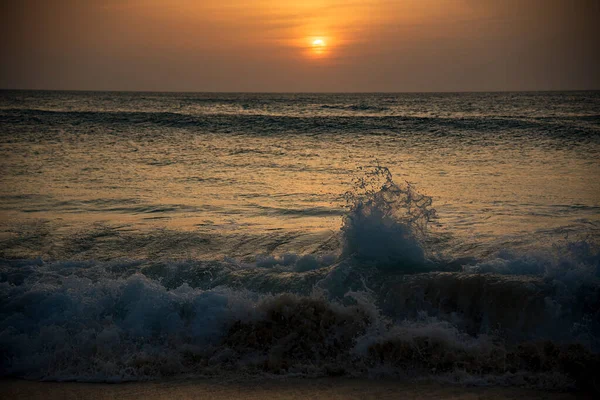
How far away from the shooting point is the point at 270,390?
4.43 m

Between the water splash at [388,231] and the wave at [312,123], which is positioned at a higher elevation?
the wave at [312,123]

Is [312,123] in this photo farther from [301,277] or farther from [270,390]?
[270,390]

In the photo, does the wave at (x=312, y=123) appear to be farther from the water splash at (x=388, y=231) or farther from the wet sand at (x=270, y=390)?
the wet sand at (x=270, y=390)

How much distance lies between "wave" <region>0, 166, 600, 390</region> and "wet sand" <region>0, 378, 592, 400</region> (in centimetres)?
14

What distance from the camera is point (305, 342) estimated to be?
5.16m

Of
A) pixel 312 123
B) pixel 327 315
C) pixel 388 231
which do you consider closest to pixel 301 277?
pixel 327 315

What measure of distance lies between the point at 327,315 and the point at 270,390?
1177 mm

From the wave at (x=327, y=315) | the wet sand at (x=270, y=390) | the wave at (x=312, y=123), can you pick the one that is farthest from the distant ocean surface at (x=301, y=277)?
the wave at (x=312, y=123)

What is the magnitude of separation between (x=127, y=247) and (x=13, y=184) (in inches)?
237

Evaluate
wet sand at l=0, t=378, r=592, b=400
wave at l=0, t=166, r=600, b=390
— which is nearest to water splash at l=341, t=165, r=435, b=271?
wave at l=0, t=166, r=600, b=390

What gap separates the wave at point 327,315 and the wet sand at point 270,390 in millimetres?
141

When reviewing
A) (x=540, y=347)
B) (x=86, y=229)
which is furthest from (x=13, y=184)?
(x=540, y=347)

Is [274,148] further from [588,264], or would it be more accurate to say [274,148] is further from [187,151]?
[588,264]

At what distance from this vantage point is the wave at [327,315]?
4.79m
